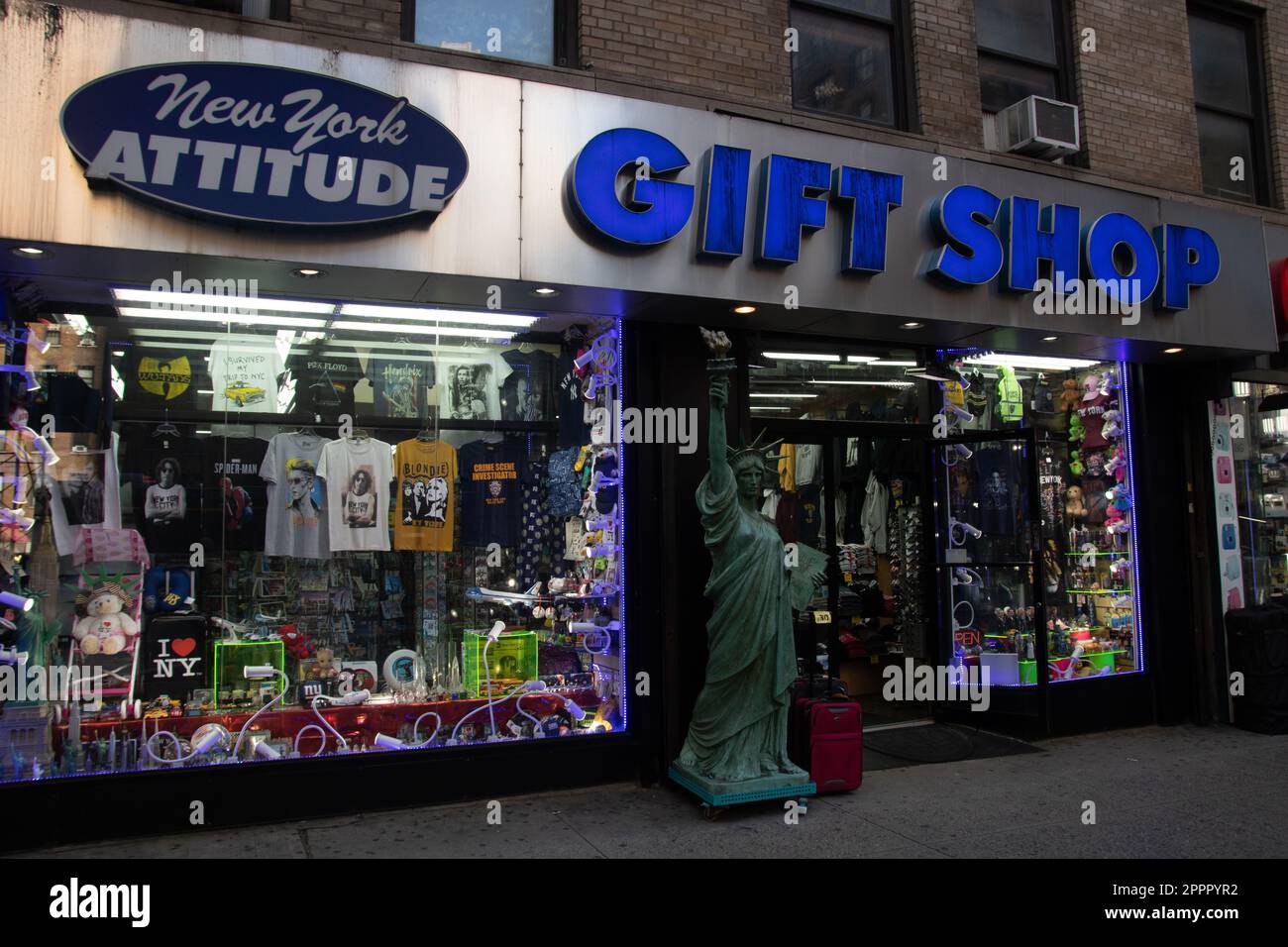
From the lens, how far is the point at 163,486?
20.1 feet

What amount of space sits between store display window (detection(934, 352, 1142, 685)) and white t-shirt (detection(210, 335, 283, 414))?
5.74 m

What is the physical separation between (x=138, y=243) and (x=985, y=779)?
6757 mm

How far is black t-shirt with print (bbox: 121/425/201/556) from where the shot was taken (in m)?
6.07

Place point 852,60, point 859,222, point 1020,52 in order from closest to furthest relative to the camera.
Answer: point 859,222 < point 852,60 < point 1020,52

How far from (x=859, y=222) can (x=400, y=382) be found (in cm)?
357

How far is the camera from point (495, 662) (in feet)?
22.3

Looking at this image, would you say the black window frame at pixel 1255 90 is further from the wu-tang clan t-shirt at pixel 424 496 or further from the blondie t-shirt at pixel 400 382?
the wu-tang clan t-shirt at pixel 424 496

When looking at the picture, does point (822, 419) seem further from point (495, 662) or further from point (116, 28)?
point (116, 28)

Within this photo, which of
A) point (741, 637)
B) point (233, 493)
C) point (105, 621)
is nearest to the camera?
point (105, 621)

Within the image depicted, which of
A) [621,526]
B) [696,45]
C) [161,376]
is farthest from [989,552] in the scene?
[161,376]

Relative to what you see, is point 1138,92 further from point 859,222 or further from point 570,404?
point 570,404

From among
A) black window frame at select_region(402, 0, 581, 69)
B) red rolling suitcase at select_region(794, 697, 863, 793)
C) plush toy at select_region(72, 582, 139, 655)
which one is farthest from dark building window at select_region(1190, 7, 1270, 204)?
plush toy at select_region(72, 582, 139, 655)

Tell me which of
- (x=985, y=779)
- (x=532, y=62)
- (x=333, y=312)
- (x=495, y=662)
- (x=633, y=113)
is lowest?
(x=985, y=779)

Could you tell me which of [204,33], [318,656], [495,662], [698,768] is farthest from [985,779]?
[204,33]
